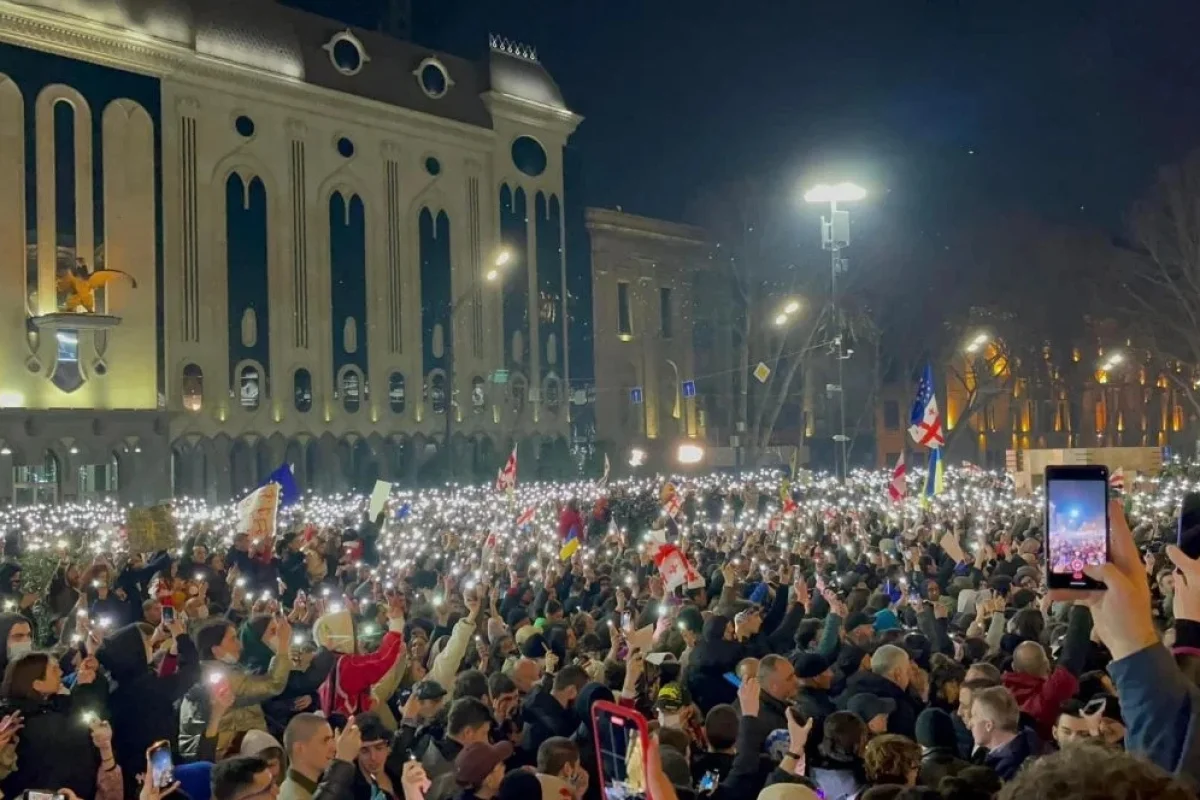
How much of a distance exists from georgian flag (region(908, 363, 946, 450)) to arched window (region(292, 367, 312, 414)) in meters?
24.6

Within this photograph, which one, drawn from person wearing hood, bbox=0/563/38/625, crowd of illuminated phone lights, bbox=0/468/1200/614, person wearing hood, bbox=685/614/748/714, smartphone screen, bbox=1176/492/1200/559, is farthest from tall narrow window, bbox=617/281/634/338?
smartphone screen, bbox=1176/492/1200/559

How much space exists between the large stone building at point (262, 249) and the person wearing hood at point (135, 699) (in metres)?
30.1

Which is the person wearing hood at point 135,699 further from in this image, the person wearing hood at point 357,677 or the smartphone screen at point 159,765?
the smartphone screen at point 159,765

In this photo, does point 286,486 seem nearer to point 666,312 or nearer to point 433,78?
point 433,78

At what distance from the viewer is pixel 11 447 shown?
34531 mm

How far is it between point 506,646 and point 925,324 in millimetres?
43999

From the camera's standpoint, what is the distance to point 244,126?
4103cm

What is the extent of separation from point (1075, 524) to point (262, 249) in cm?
4039

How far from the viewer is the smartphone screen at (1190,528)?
3268mm

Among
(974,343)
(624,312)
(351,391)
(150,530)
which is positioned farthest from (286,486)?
(624,312)

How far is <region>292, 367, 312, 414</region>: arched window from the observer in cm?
4231

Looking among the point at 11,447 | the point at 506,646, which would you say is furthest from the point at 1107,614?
the point at 11,447

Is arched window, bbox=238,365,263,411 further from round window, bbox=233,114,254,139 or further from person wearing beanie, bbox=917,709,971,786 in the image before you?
person wearing beanie, bbox=917,709,971,786

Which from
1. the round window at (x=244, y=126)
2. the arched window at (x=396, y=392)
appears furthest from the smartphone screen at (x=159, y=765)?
the arched window at (x=396, y=392)
